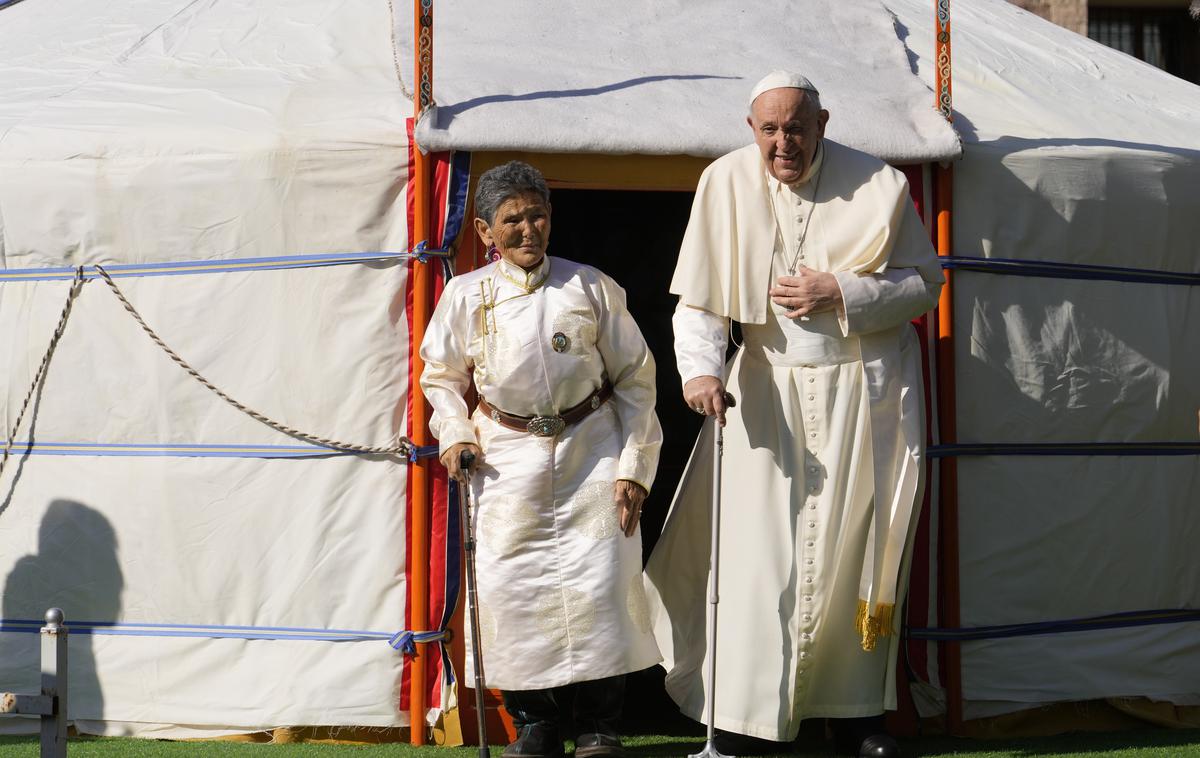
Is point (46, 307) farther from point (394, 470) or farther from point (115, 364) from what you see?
point (394, 470)

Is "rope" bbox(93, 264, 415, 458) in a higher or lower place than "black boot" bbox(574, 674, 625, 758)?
higher

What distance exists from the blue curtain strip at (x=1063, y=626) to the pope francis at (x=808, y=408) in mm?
486

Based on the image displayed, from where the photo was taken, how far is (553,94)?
174 inches

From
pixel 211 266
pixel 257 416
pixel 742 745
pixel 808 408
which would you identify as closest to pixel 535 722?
pixel 742 745

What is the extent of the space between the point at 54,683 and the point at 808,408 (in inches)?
75.0

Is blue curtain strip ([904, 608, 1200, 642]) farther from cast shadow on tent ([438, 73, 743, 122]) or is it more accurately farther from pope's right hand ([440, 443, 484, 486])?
cast shadow on tent ([438, 73, 743, 122])

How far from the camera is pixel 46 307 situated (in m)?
4.44

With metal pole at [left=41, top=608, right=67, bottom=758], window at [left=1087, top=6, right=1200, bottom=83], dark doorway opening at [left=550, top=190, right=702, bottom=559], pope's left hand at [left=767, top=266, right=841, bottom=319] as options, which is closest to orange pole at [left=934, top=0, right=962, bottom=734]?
pope's left hand at [left=767, top=266, right=841, bottom=319]

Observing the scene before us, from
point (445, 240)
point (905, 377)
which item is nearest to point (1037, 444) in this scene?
point (905, 377)

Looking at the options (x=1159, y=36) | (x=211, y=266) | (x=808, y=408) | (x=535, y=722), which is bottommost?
(x=535, y=722)

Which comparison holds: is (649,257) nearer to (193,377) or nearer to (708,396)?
(193,377)

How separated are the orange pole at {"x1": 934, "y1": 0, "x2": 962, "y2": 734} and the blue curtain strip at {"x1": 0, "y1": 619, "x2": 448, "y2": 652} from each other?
142 cm

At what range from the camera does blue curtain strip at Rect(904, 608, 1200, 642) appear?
4383 millimetres

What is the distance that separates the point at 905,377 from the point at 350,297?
1.51m
